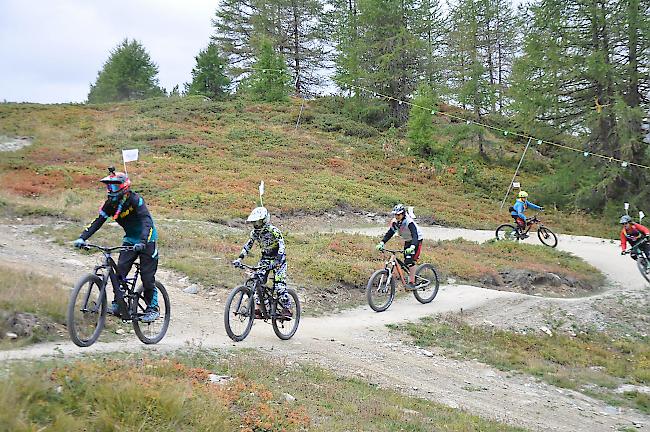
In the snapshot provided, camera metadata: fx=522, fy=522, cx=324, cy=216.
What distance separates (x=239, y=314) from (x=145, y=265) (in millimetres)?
2023

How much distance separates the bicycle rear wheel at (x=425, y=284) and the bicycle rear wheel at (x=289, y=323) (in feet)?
16.5

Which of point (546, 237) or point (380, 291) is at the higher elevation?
point (546, 237)

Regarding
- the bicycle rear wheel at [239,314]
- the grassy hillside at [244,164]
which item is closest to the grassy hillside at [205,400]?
the bicycle rear wheel at [239,314]

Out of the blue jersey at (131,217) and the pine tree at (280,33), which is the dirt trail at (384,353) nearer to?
the blue jersey at (131,217)

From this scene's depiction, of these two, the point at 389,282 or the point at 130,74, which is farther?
the point at 130,74

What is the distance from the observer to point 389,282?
44.3 feet

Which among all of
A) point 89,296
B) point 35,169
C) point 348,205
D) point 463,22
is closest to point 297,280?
point 89,296

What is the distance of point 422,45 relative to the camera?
46.7m

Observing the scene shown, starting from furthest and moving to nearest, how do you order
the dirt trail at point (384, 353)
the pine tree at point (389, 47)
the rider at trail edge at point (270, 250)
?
the pine tree at point (389, 47)
the rider at trail edge at point (270, 250)
the dirt trail at point (384, 353)

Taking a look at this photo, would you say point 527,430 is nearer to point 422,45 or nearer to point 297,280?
point 297,280

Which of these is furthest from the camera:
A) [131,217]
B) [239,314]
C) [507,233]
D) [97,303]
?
[507,233]

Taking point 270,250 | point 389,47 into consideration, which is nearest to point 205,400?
point 270,250

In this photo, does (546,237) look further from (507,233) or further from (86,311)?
(86,311)

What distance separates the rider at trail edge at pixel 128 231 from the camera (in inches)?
294
